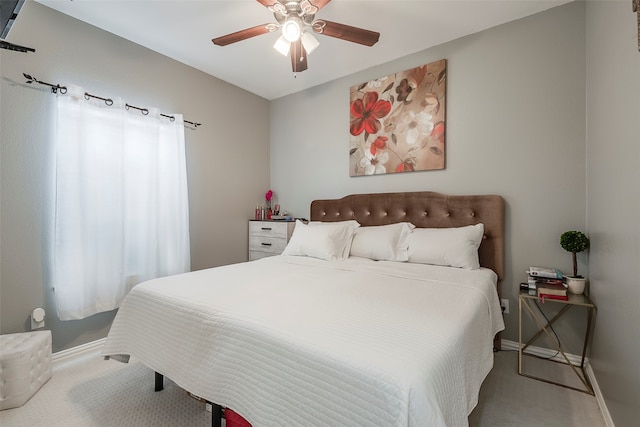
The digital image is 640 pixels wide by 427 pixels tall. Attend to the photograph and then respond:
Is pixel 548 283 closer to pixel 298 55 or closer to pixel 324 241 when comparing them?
pixel 324 241

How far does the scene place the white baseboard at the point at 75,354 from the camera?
2.01m

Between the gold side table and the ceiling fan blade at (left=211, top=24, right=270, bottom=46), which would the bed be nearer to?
the gold side table

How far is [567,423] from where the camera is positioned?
4.74 ft

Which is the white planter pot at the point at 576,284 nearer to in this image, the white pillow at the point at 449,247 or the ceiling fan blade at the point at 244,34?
the white pillow at the point at 449,247

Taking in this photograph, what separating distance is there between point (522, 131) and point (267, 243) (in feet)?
9.14

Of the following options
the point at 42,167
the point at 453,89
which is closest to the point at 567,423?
the point at 453,89

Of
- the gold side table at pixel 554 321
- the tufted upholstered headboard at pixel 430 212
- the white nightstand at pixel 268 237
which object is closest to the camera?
the gold side table at pixel 554 321

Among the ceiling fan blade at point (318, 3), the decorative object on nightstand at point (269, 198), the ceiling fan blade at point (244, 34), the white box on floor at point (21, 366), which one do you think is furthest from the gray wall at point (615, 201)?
the decorative object on nightstand at point (269, 198)

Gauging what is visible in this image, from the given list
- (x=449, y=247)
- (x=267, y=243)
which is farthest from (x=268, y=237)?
(x=449, y=247)

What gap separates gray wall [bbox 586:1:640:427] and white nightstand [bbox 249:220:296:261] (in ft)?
8.54

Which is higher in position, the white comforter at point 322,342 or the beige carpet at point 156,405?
the white comforter at point 322,342

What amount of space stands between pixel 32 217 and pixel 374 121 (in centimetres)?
303

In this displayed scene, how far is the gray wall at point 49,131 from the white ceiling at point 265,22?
18cm

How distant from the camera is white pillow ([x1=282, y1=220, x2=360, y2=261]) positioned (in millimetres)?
A: 2457
